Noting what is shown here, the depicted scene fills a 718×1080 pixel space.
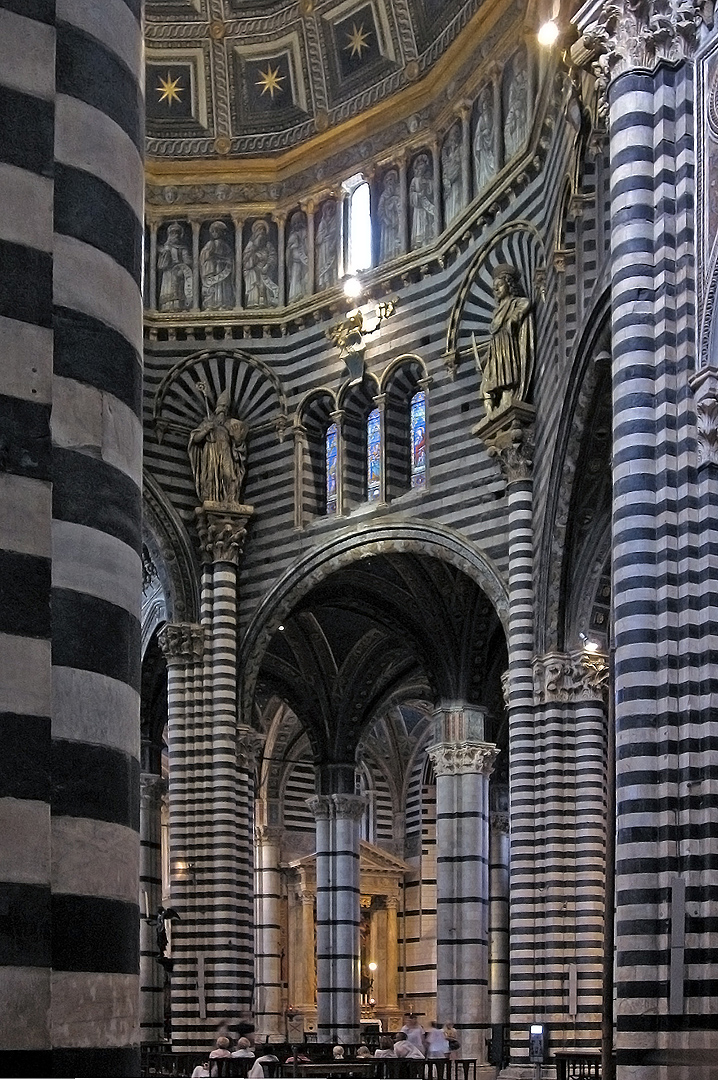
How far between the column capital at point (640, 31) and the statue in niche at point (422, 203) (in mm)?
11817

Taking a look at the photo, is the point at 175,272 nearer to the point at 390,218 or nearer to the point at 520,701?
the point at 390,218

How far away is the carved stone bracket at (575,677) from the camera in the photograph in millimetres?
24109

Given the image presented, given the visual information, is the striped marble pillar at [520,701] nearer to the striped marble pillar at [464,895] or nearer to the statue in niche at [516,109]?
the statue in niche at [516,109]

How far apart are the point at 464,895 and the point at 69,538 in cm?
2419

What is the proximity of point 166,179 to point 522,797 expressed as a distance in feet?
48.4

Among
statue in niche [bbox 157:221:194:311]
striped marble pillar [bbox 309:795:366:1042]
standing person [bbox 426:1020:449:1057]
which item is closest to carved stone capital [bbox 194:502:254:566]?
statue in niche [bbox 157:221:194:311]

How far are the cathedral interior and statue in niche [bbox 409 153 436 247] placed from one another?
0.23 feet

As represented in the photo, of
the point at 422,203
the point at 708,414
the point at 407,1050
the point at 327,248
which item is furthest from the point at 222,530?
the point at 708,414

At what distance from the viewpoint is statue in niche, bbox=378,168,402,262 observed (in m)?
29.7

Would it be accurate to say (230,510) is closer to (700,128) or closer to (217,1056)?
(217,1056)

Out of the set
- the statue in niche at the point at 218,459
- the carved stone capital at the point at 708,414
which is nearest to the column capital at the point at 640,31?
the carved stone capital at the point at 708,414

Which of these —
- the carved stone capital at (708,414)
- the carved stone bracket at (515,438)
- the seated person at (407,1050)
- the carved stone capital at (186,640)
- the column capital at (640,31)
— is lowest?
the seated person at (407,1050)

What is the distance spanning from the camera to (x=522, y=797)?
79.4 feet

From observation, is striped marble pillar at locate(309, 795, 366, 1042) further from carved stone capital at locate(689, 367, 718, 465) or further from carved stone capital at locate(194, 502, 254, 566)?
carved stone capital at locate(689, 367, 718, 465)
